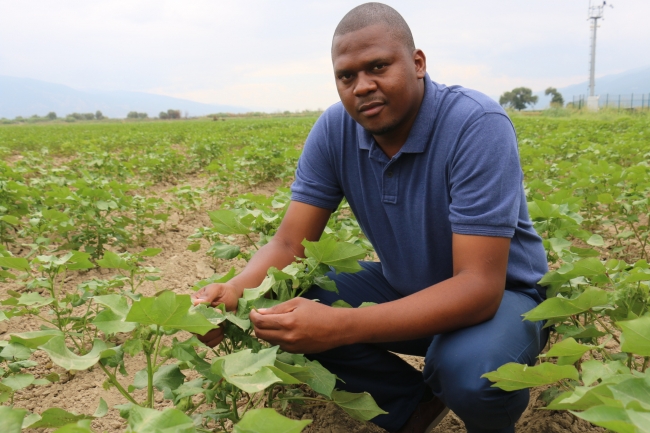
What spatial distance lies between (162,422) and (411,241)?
1022mm

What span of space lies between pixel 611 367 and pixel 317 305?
62 centimetres

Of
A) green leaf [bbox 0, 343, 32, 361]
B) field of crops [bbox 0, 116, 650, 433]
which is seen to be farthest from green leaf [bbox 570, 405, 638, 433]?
green leaf [bbox 0, 343, 32, 361]

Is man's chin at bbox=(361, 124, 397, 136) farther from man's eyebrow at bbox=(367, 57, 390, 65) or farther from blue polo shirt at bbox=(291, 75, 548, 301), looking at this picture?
man's eyebrow at bbox=(367, 57, 390, 65)

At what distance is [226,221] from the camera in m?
1.74

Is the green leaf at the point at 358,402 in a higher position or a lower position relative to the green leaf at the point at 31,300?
lower

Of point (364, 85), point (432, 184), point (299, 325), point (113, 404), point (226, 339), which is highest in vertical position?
point (364, 85)

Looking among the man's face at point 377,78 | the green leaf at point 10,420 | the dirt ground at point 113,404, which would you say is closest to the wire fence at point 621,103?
the dirt ground at point 113,404

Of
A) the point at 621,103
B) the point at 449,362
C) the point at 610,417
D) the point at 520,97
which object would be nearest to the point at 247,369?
the point at 610,417

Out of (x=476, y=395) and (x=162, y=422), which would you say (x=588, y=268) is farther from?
(x=162, y=422)

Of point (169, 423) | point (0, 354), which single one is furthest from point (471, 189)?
point (0, 354)

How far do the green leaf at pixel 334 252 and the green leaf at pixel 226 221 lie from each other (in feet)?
1.41

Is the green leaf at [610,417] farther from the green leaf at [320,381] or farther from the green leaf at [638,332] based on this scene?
the green leaf at [320,381]

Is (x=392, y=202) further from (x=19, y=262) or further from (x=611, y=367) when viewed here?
(x=19, y=262)

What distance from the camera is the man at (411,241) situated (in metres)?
1.40
